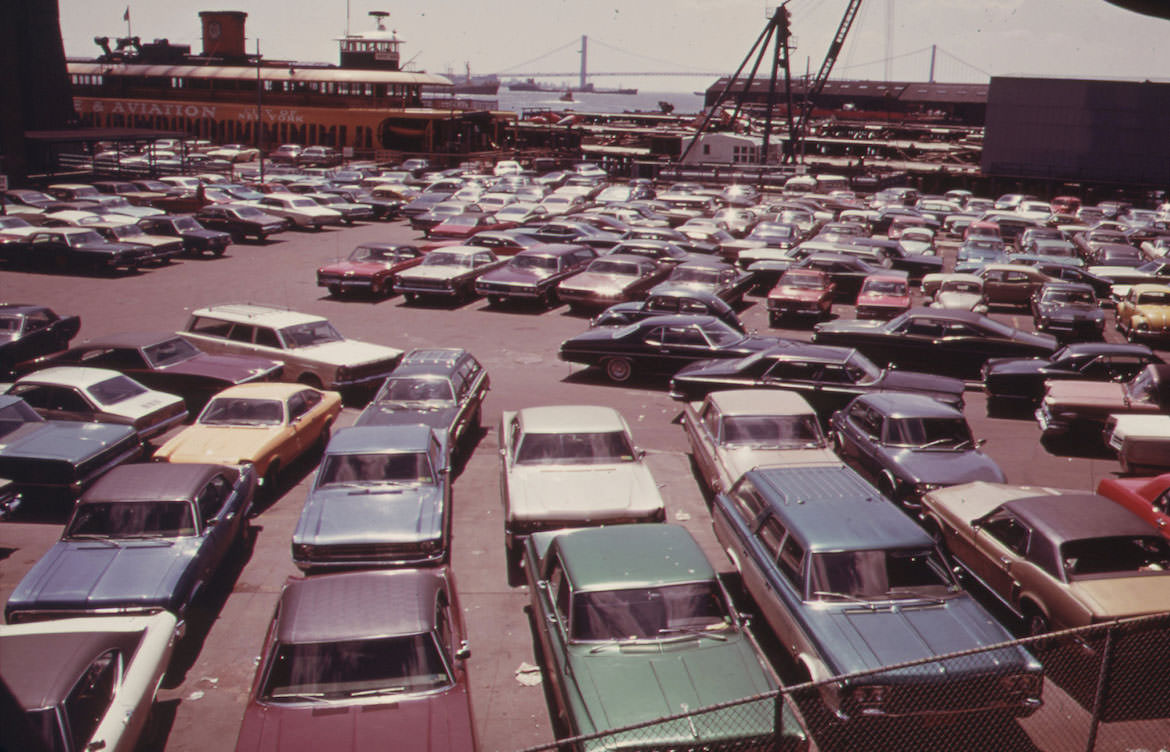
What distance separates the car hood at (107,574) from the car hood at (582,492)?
3.23m

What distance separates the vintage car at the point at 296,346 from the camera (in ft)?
49.8

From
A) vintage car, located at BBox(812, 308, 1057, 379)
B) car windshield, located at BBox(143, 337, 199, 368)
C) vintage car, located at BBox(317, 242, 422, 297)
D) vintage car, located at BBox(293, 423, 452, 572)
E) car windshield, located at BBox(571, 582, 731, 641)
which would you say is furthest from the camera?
vintage car, located at BBox(317, 242, 422, 297)

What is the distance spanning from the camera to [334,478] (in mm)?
9852

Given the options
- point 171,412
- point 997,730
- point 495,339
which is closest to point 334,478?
point 171,412

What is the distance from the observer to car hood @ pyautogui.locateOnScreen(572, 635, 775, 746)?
591 centimetres

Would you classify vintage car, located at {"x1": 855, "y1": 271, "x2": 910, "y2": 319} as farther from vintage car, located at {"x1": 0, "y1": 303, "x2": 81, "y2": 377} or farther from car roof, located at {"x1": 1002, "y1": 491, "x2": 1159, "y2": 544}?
vintage car, located at {"x1": 0, "y1": 303, "x2": 81, "y2": 377}

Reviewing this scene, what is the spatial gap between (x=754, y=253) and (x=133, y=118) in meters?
60.5

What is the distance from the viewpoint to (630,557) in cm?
727

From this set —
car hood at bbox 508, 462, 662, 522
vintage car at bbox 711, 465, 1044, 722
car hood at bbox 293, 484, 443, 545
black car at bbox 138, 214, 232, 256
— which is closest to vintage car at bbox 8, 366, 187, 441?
car hood at bbox 293, 484, 443, 545

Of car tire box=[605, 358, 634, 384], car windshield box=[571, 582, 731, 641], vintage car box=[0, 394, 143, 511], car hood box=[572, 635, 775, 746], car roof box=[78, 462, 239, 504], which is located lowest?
car tire box=[605, 358, 634, 384]

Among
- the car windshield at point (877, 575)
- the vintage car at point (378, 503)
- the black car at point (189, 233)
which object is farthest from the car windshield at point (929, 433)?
the black car at point (189, 233)

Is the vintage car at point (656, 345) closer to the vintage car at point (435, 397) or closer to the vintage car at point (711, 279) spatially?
the vintage car at point (435, 397)

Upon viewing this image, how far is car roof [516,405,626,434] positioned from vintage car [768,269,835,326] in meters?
11.2

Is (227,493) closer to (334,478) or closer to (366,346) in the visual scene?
(334,478)
